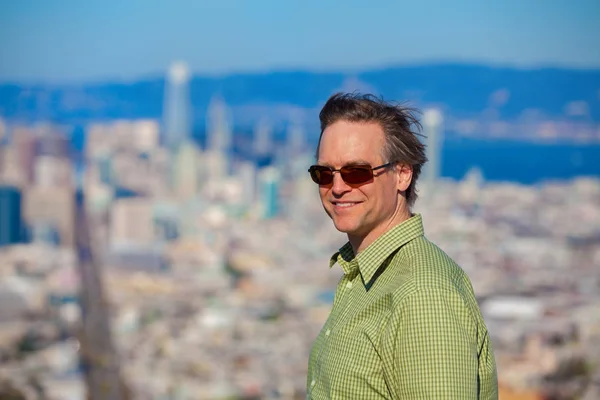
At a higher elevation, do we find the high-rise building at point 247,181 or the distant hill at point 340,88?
the distant hill at point 340,88

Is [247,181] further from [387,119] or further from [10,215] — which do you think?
[387,119]

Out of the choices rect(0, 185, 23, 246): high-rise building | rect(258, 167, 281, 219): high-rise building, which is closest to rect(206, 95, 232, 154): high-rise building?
rect(258, 167, 281, 219): high-rise building

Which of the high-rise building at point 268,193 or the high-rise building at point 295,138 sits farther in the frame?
the high-rise building at point 268,193

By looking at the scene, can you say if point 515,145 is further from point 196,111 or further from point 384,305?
point 384,305

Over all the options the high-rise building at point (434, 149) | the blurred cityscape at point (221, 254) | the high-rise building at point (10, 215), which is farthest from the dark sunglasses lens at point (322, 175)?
the high-rise building at point (10, 215)

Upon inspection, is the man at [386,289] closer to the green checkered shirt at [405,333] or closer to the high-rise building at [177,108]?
the green checkered shirt at [405,333]
